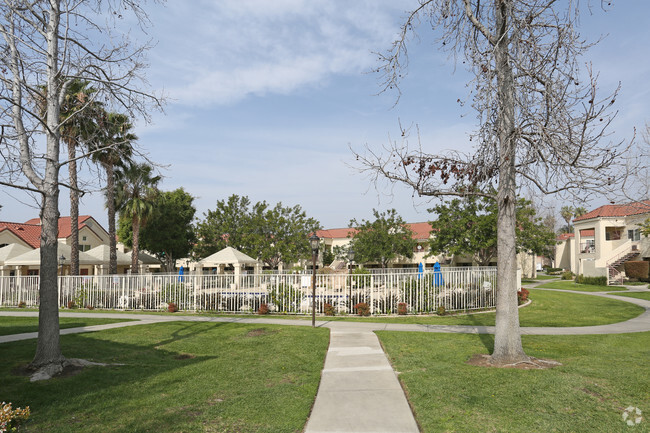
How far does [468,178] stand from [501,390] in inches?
174

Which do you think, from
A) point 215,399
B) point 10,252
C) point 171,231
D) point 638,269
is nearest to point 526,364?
point 215,399

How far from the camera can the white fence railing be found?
16688 mm

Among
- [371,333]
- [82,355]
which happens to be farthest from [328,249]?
[82,355]

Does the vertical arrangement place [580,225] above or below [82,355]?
above

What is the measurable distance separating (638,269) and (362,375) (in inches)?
A: 1410

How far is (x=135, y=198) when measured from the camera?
31750mm

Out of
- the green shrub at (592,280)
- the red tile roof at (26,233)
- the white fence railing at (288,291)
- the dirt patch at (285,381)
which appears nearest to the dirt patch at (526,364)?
the dirt patch at (285,381)

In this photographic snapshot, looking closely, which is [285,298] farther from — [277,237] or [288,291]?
[277,237]

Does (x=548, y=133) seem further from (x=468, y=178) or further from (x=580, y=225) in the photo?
(x=580, y=225)

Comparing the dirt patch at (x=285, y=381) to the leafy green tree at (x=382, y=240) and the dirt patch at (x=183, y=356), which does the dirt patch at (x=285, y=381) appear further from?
the leafy green tree at (x=382, y=240)

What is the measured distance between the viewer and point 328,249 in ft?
183

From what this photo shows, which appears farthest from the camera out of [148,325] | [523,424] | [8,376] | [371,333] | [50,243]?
[148,325]

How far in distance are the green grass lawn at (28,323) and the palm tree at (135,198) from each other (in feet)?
52.0

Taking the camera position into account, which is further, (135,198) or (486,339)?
(135,198)
